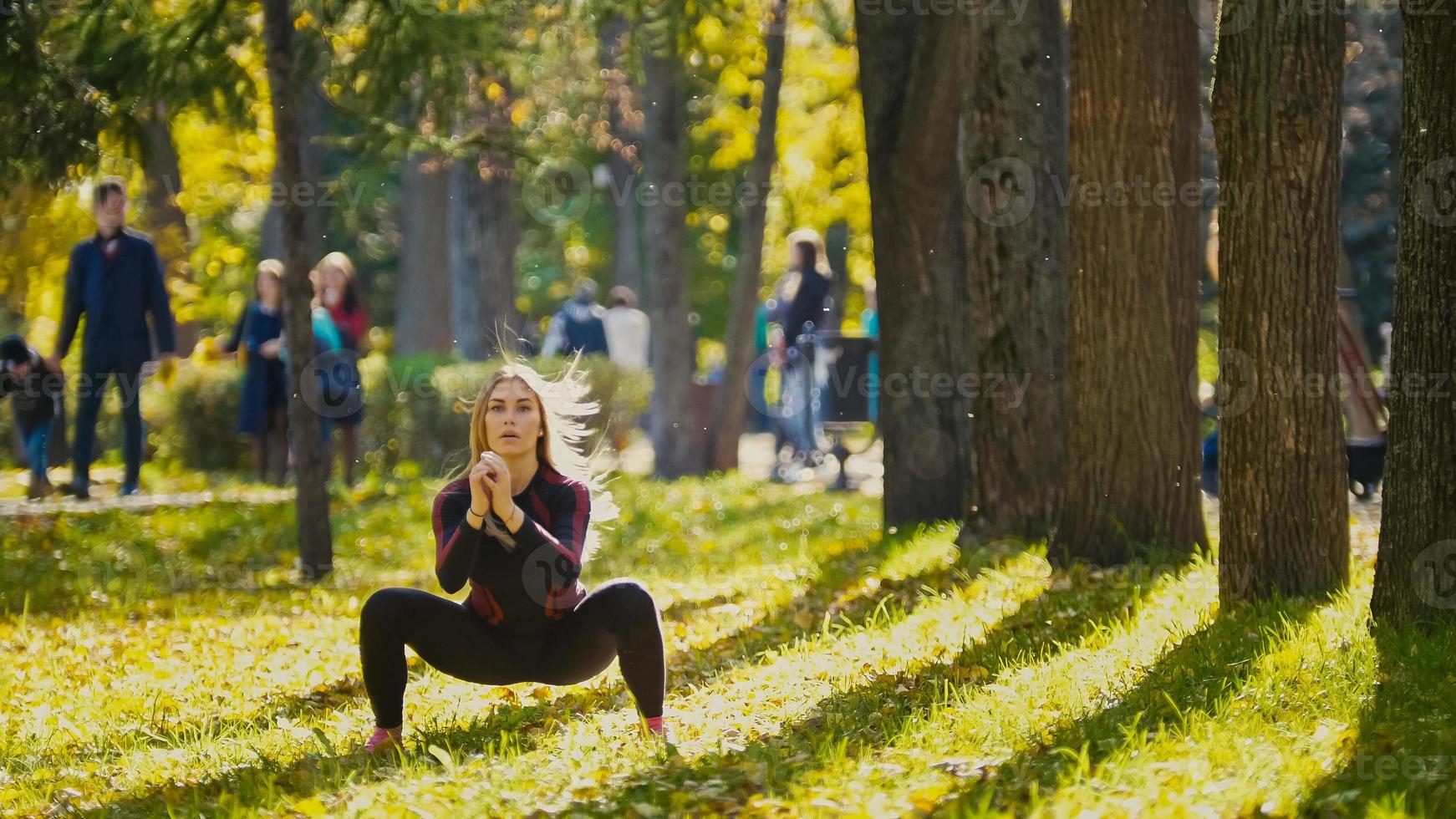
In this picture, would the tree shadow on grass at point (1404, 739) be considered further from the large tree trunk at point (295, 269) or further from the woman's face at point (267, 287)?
the woman's face at point (267, 287)

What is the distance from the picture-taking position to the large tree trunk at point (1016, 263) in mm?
9602

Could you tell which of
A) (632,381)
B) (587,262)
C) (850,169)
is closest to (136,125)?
(632,381)

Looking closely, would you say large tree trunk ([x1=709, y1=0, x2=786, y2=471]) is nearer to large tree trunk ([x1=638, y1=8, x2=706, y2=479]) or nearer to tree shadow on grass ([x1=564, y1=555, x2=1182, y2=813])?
large tree trunk ([x1=638, y1=8, x2=706, y2=479])

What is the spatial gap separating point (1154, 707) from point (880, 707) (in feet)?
3.37

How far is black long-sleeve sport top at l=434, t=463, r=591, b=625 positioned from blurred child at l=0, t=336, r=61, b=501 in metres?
7.78

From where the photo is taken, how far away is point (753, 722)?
6.23m

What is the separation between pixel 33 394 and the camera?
12484 millimetres

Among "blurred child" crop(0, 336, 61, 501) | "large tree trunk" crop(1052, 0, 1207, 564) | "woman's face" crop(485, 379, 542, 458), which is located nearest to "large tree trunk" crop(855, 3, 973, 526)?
"large tree trunk" crop(1052, 0, 1207, 564)

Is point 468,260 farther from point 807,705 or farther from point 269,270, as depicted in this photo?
point 807,705

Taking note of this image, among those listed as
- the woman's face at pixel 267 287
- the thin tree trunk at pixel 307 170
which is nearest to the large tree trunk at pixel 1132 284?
the thin tree trunk at pixel 307 170

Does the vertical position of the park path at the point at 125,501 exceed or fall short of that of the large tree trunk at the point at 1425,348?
it falls short

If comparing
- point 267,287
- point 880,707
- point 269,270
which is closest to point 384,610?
point 880,707

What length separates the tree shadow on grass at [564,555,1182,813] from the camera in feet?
17.0

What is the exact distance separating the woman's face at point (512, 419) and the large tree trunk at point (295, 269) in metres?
4.50
